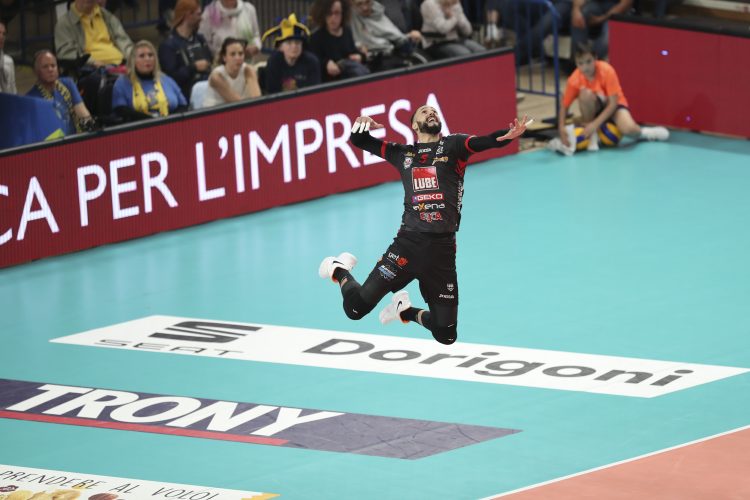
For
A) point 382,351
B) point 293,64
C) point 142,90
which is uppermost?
point 293,64

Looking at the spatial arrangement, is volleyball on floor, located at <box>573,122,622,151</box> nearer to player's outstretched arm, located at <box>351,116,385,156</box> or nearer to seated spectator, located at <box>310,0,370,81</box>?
seated spectator, located at <box>310,0,370,81</box>

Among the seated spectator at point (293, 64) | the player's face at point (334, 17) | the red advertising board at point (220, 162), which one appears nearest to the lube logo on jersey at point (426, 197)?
the red advertising board at point (220, 162)

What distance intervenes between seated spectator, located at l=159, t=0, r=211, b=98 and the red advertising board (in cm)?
161

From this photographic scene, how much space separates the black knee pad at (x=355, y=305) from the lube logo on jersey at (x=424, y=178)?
1.06m

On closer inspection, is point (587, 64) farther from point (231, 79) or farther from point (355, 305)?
point (355, 305)

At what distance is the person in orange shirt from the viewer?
2086 cm

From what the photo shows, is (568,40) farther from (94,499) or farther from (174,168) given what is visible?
(94,499)

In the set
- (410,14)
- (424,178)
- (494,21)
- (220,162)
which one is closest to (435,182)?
(424,178)

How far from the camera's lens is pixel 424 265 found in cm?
1243

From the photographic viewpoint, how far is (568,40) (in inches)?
973

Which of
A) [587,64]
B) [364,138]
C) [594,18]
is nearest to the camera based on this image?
[364,138]

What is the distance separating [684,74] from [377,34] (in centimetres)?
429

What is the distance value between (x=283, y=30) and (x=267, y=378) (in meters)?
6.79

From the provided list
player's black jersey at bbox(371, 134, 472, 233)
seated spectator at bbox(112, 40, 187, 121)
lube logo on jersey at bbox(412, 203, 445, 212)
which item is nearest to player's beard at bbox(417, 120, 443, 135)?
player's black jersey at bbox(371, 134, 472, 233)
